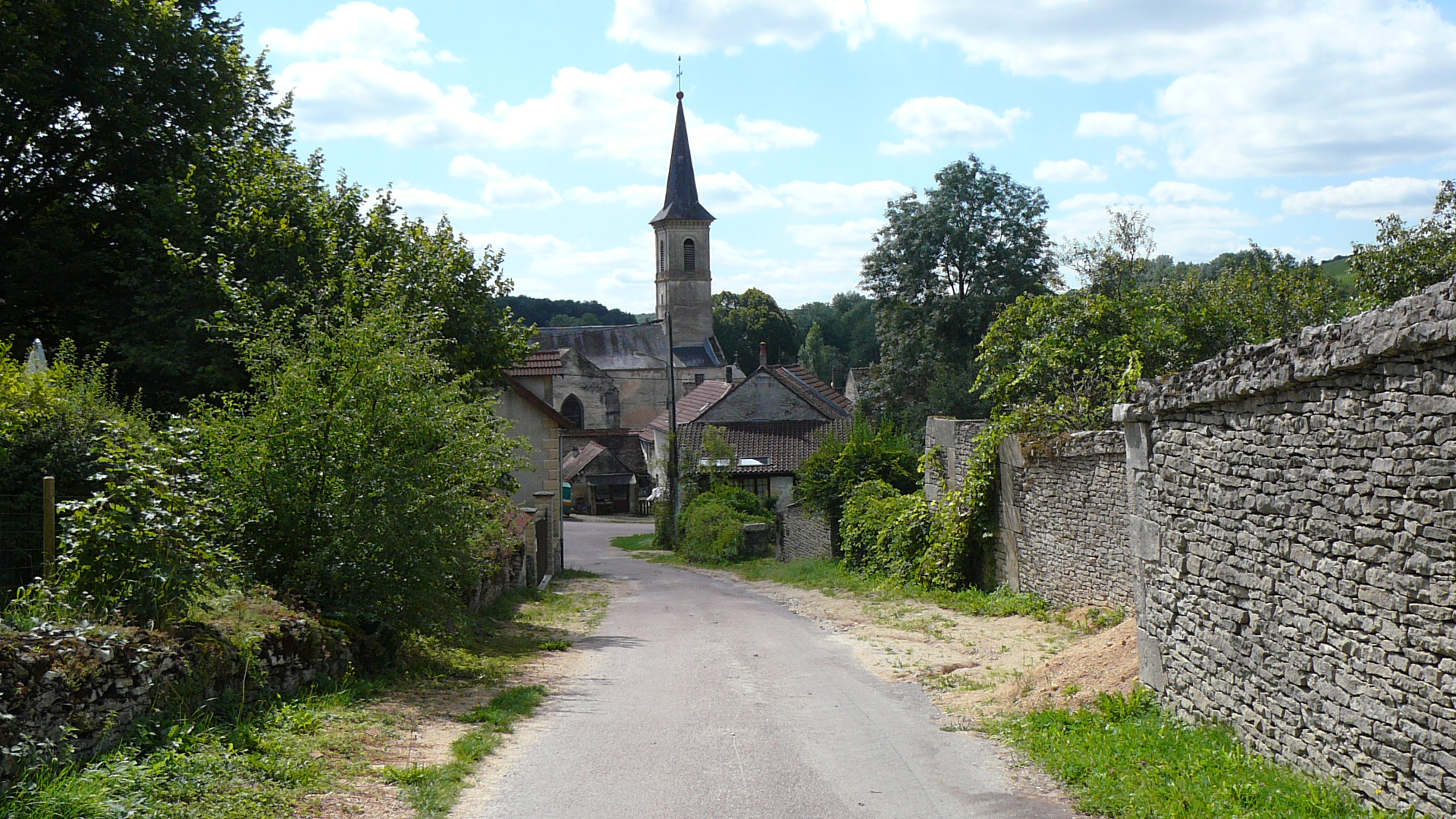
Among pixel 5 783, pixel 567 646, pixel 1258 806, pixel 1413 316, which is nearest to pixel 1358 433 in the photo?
pixel 1413 316

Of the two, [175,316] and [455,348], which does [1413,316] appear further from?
[175,316]

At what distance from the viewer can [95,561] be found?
7004 mm

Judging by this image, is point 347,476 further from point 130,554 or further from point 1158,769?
point 1158,769

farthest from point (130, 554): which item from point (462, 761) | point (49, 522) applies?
point (462, 761)

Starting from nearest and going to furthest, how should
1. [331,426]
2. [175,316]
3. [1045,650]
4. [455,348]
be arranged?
[331,426]
[1045,650]
[175,316]
[455,348]

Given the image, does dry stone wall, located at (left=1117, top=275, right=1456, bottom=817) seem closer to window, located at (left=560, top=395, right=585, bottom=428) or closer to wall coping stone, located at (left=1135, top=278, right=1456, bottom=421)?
wall coping stone, located at (left=1135, top=278, right=1456, bottom=421)

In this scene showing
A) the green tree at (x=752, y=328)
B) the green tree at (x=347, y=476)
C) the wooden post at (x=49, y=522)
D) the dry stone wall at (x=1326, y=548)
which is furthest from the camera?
the green tree at (x=752, y=328)

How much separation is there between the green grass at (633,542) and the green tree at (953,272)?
10760 millimetres

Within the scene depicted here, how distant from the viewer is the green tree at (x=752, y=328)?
98.8 metres

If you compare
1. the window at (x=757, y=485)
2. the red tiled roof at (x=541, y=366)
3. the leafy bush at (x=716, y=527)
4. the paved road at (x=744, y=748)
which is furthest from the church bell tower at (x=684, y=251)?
the paved road at (x=744, y=748)

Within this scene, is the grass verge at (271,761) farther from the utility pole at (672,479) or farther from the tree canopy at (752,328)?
the tree canopy at (752,328)

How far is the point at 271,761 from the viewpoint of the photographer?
662 cm

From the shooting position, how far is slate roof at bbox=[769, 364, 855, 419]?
50688 mm

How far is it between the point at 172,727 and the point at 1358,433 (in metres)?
7.09
